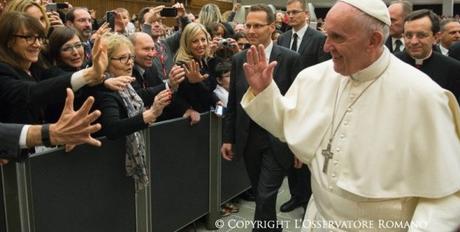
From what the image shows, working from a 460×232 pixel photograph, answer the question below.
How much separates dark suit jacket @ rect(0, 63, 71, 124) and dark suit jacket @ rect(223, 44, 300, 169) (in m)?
1.39

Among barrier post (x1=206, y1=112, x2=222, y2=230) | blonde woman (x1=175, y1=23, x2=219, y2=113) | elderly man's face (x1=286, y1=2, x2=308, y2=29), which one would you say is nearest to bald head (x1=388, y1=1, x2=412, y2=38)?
elderly man's face (x1=286, y1=2, x2=308, y2=29)

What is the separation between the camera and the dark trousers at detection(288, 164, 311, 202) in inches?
170

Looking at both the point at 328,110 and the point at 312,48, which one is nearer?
the point at 328,110

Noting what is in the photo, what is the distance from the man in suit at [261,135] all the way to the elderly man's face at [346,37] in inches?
56.2

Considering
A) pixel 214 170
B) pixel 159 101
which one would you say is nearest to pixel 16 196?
pixel 159 101

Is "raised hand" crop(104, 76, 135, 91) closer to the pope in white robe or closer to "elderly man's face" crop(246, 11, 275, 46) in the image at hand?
the pope in white robe

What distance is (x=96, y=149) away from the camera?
2648 mm

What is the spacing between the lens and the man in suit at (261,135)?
326 cm

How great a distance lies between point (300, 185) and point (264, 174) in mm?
1163

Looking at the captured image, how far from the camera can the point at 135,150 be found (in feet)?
9.38

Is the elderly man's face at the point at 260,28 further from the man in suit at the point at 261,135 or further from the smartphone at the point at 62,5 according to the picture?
the smartphone at the point at 62,5

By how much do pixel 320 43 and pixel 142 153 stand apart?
215cm

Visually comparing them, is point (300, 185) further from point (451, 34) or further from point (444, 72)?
point (451, 34)

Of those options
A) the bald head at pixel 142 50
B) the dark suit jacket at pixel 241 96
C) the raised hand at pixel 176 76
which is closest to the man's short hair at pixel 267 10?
the dark suit jacket at pixel 241 96
